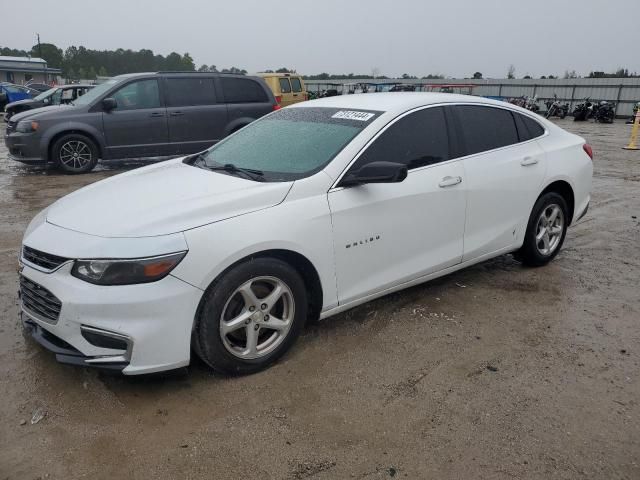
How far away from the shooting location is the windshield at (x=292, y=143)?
11.3 ft

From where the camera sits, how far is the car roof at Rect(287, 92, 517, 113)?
3.85 metres

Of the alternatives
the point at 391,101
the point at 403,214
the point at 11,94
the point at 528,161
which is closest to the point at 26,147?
the point at 391,101

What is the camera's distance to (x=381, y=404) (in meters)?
2.89

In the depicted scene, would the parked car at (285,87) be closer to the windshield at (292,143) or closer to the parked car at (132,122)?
the parked car at (132,122)

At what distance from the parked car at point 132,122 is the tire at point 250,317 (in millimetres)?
7683

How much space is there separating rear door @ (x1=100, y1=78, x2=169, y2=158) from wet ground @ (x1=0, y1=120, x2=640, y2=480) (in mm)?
6097

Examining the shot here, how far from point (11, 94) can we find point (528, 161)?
28.6 metres

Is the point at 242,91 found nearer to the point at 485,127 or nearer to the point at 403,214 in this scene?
the point at 485,127

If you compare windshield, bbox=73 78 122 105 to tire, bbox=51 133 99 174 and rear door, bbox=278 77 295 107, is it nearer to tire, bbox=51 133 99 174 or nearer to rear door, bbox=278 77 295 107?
tire, bbox=51 133 99 174

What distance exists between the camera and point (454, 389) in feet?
9.95

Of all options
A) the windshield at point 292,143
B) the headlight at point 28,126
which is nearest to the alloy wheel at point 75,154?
the headlight at point 28,126

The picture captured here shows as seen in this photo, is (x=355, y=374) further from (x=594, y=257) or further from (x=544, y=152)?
(x=594, y=257)

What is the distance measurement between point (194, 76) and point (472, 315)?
8.20 m

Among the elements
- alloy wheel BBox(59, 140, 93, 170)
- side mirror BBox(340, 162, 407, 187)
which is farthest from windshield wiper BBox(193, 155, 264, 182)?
alloy wheel BBox(59, 140, 93, 170)
